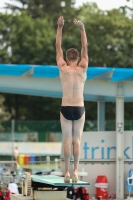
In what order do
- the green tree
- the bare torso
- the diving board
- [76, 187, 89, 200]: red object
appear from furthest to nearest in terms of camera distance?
the green tree → [76, 187, 89, 200]: red object → the diving board → the bare torso

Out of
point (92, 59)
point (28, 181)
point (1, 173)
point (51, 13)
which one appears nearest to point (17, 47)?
point (92, 59)

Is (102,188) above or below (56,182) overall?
below

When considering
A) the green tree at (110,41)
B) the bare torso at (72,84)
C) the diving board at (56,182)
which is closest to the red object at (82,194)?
the diving board at (56,182)

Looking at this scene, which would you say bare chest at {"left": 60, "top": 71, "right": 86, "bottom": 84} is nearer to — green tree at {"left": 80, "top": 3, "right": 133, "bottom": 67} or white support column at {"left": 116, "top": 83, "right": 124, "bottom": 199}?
white support column at {"left": 116, "top": 83, "right": 124, "bottom": 199}

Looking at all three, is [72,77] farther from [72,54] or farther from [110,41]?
[110,41]

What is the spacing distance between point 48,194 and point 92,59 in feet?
154

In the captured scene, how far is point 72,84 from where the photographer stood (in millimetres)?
10258

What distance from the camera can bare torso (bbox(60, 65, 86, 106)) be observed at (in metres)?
10.3

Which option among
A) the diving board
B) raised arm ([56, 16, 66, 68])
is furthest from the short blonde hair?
the diving board

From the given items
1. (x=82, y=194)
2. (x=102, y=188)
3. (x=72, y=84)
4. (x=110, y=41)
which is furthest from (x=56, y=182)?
(x=110, y=41)

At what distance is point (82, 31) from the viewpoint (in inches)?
402

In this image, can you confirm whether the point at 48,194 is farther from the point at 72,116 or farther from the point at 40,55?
the point at 40,55

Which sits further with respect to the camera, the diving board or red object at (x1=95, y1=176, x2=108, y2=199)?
red object at (x1=95, y1=176, x2=108, y2=199)

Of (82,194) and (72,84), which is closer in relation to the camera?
(72,84)
